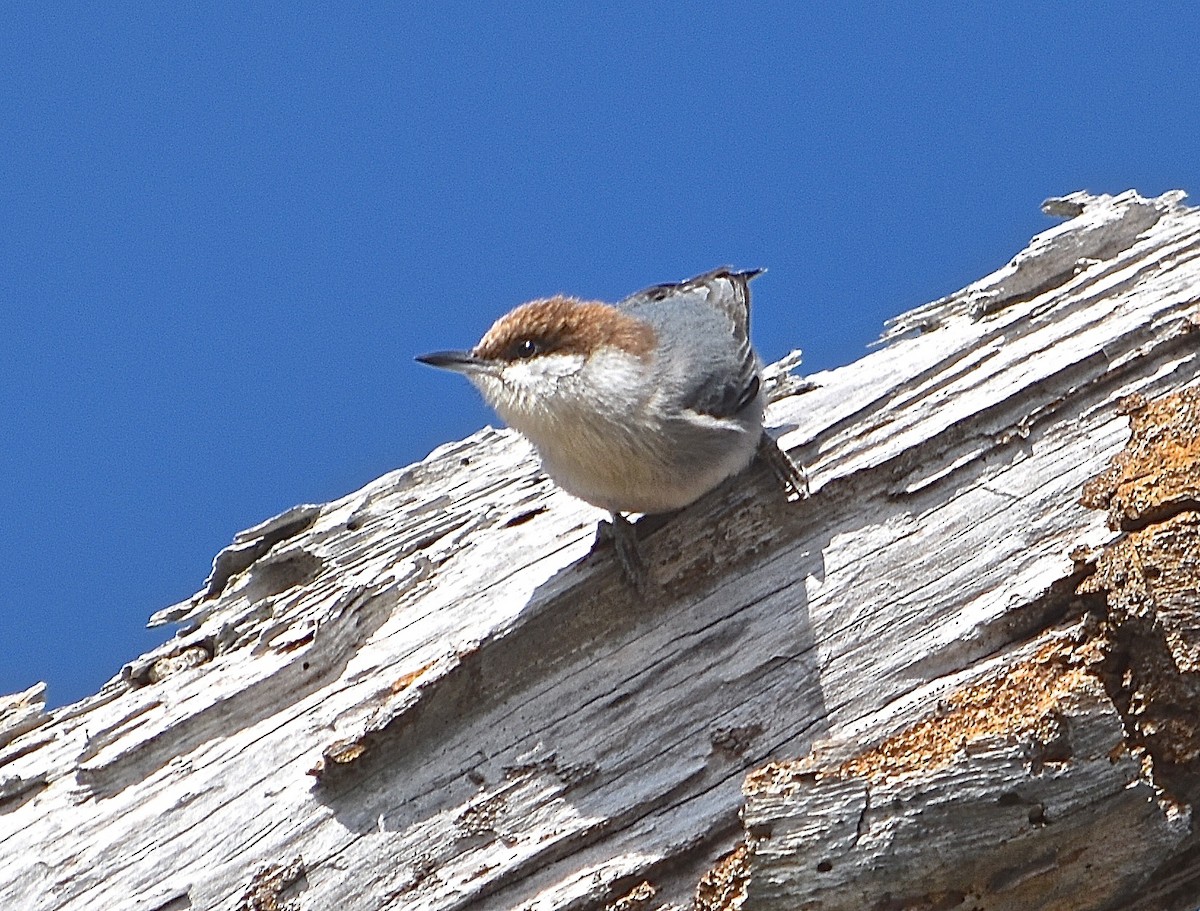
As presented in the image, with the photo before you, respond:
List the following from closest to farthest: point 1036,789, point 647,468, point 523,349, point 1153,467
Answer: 1. point 1036,789
2. point 1153,467
3. point 647,468
4. point 523,349

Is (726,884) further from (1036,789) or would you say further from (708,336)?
(708,336)

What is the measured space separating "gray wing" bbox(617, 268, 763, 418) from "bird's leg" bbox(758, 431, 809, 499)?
5.8 inches

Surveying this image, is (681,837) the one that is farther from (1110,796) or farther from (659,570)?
(1110,796)

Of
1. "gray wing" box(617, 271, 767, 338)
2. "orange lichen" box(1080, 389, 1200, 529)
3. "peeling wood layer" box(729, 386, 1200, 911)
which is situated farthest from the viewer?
"gray wing" box(617, 271, 767, 338)

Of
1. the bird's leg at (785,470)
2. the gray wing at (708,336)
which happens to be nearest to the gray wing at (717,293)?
the gray wing at (708,336)

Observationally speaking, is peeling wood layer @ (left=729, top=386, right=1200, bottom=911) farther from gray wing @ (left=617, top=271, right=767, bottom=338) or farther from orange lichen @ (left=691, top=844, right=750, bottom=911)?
gray wing @ (left=617, top=271, right=767, bottom=338)

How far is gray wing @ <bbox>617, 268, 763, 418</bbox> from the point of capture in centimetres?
361

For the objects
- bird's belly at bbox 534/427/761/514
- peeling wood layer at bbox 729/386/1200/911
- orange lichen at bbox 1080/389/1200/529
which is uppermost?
bird's belly at bbox 534/427/761/514

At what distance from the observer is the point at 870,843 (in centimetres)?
285

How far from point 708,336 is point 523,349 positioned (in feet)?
1.85

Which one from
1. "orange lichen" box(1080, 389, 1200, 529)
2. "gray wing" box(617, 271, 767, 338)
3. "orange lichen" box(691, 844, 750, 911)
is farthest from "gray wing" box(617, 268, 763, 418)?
"orange lichen" box(691, 844, 750, 911)

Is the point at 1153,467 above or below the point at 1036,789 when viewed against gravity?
above

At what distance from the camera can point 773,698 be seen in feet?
10.4

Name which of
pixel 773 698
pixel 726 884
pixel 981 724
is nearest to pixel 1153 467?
pixel 981 724
